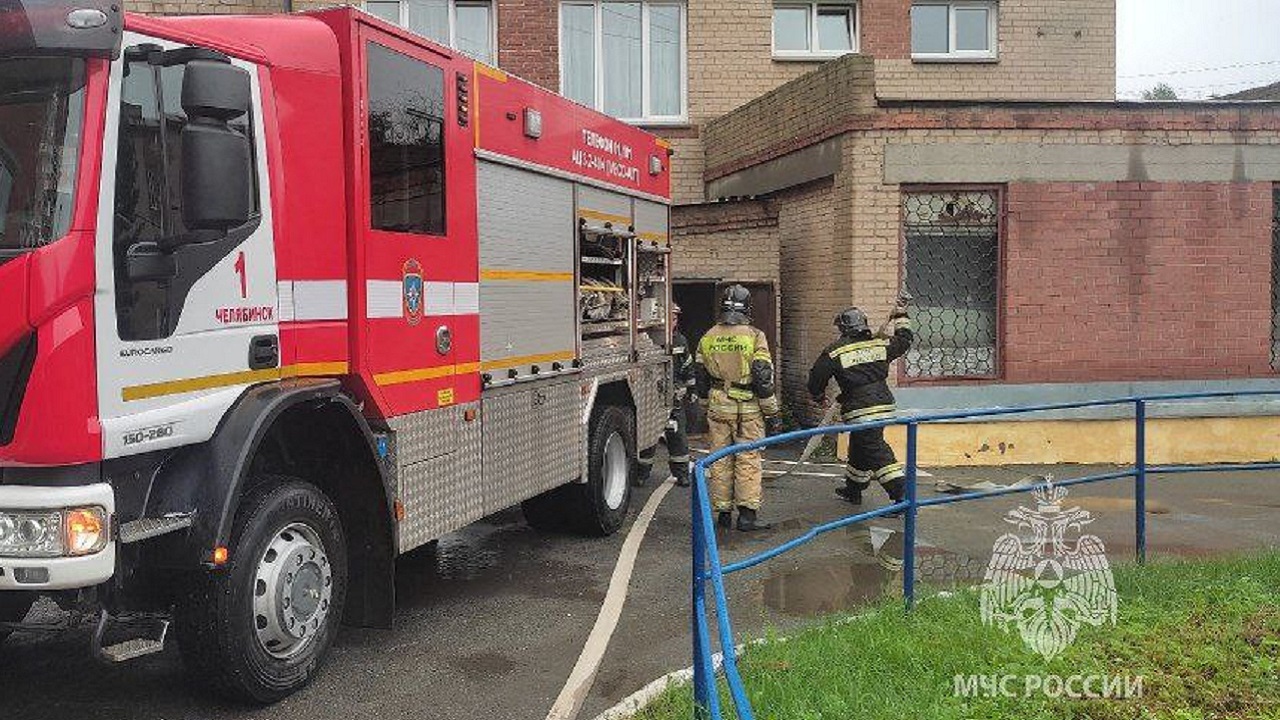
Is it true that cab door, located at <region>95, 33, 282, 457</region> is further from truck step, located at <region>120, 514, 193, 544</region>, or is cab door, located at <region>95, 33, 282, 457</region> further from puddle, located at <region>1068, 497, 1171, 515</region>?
puddle, located at <region>1068, 497, 1171, 515</region>

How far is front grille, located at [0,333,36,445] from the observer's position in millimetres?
3512

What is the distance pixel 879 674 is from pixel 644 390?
4.49m

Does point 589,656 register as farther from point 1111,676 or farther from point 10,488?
point 10,488

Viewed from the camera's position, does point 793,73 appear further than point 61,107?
Yes

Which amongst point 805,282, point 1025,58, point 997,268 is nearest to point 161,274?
point 997,268

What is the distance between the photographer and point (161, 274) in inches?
155

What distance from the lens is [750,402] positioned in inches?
320

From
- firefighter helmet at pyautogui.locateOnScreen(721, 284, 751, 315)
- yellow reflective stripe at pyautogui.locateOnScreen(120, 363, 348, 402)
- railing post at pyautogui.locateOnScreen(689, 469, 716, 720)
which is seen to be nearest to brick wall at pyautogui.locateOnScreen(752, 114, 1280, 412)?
firefighter helmet at pyautogui.locateOnScreen(721, 284, 751, 315)

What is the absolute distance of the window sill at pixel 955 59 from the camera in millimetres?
16812

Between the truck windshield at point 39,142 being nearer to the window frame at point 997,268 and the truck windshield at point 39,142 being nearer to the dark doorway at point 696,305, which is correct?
the window frame at point 997,268

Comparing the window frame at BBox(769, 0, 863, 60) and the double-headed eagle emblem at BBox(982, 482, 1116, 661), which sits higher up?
the window frame at BBox(769, 0, 863, 60)

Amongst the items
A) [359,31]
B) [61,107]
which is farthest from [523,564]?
[61,107]

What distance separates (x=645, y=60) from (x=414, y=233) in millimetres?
12007

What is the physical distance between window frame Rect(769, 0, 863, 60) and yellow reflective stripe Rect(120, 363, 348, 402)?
1310cm
